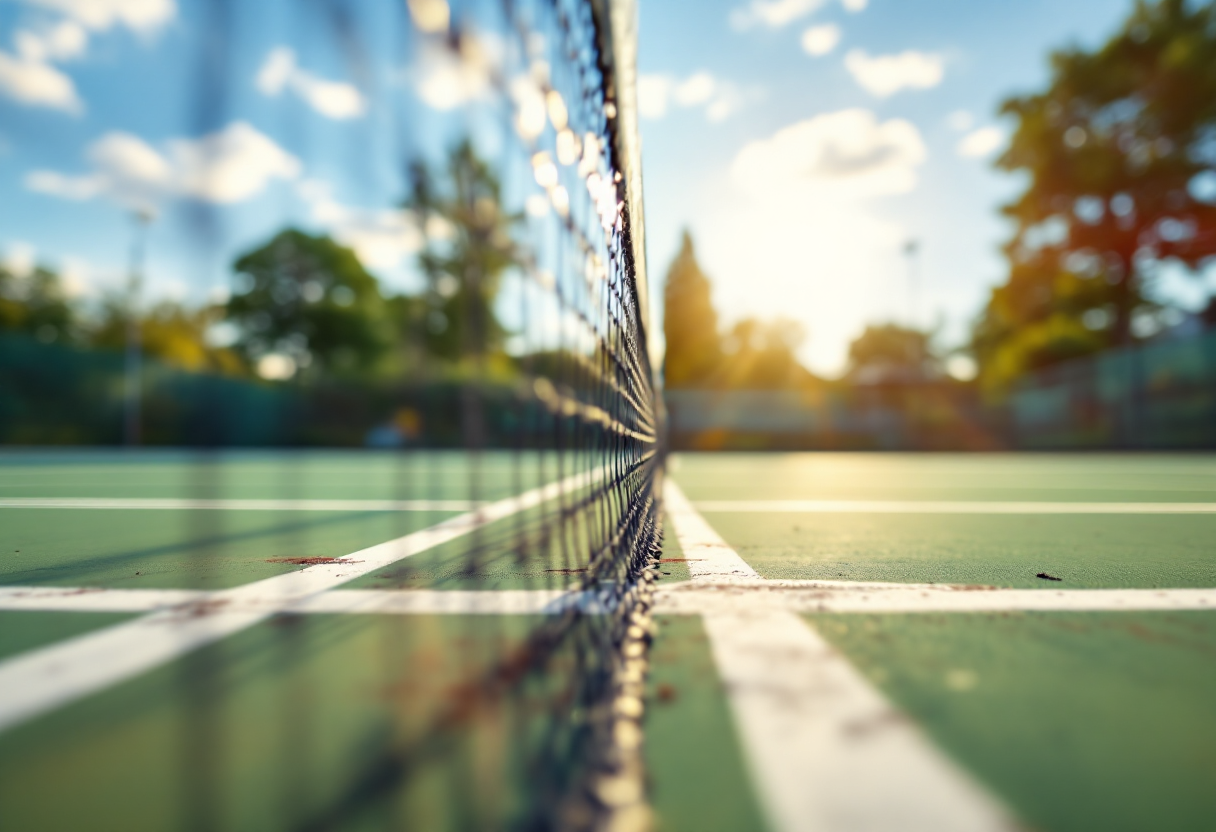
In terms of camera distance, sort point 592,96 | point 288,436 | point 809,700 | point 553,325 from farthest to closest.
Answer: point 288,436
point 592,96
point 553,325
point 809,700

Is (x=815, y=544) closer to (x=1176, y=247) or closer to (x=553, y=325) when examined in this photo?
(x=553, y=325)

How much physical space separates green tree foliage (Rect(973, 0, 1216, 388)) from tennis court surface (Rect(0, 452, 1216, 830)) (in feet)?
69.2

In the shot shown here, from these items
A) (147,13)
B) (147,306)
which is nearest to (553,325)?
(147,306)

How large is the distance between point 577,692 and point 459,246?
0.78 metres

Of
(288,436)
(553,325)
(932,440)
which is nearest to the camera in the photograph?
(553,325)

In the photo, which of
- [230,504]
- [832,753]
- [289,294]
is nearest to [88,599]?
[289,294]

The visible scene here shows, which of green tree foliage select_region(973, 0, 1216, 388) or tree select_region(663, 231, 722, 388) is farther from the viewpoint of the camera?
tree select_region(663, 231, 722, 388)

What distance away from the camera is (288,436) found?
57.8ft

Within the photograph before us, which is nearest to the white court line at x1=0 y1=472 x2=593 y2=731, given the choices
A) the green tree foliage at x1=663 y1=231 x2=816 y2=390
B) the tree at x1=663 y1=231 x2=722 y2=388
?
the green tree foliage at x1=663 y1=231 x2=816 y2=390

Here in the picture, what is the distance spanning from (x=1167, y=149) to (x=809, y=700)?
23081 millimetres

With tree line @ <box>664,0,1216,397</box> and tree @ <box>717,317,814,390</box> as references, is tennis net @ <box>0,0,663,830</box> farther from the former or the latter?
tree @ <box>717,317,814,390</box>

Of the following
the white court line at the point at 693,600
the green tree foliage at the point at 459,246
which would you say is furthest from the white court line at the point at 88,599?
the green tree foliage at the point at 459,246

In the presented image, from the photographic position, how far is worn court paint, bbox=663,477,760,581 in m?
1.91

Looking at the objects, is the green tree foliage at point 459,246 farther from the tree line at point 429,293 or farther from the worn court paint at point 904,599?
the worn court paint at point 904,599
